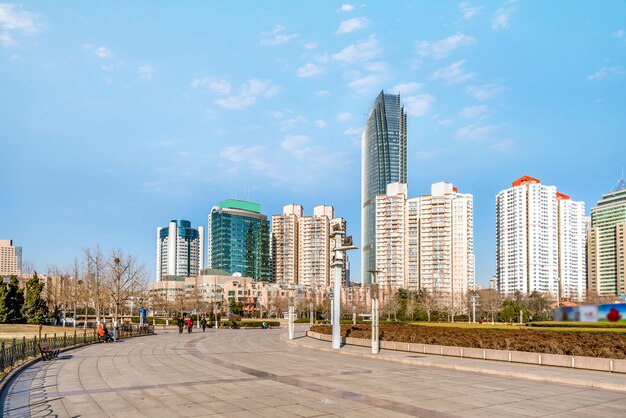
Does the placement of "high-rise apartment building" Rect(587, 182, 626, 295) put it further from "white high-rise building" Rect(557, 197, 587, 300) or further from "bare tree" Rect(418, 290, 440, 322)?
"bare tree" Rect(418, 290, 440, 322)

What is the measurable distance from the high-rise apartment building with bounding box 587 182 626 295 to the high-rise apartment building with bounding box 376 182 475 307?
174 ft

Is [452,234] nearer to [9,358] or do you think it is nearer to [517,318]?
[517,318]

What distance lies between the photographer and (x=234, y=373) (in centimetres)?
1939

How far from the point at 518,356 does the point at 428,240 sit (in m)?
140

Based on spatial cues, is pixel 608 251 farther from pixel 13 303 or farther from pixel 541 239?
pixel 13 303

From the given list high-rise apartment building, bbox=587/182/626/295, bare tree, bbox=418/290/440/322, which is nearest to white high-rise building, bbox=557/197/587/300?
high-rise apartment building, bbox=587/182/626/295

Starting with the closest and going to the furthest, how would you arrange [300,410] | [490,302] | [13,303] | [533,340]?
1. [300,410]
2. [533,340]
3. [13,303]
4. [490,302]

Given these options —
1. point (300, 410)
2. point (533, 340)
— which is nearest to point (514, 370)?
point (533, 340)

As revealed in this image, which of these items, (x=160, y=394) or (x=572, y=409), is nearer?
(x=572, y=409)

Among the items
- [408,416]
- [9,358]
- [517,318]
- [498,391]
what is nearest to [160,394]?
[408,416]

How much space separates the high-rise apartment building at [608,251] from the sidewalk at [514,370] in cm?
17491

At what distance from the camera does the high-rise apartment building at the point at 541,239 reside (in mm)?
169875

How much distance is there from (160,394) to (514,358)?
589 inches

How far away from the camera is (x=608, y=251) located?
611ft
